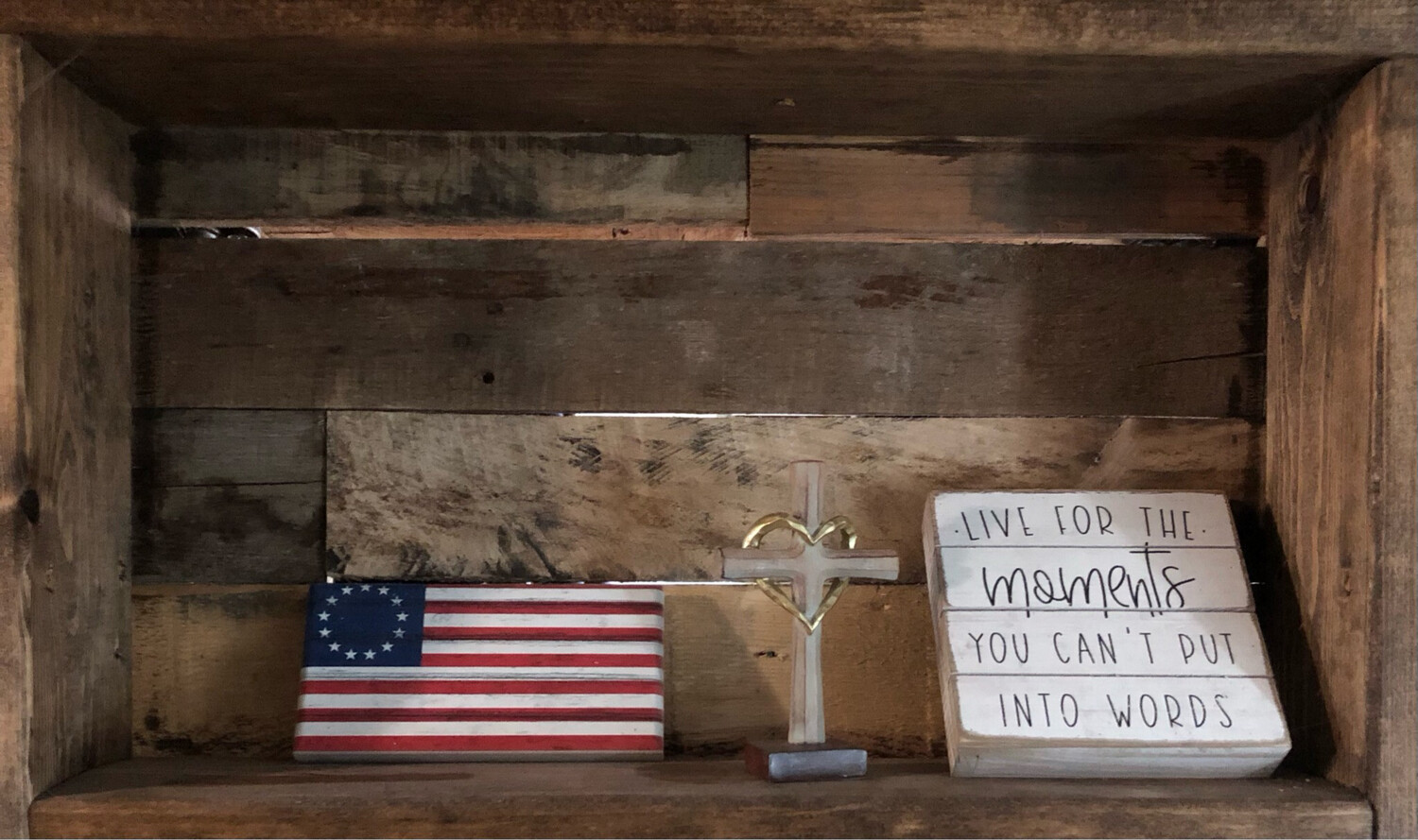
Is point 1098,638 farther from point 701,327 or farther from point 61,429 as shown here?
point 61,429

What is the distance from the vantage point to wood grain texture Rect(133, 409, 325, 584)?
1.28 meters

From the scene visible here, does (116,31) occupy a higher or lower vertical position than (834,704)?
higher

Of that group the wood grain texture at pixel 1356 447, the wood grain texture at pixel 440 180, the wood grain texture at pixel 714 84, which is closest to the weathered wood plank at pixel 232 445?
the wood grain texture at pixel 440 180

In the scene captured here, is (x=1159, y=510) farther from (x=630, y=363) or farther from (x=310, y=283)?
(x=310, y=283)

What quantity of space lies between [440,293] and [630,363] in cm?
24

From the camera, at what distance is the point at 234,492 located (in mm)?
1284

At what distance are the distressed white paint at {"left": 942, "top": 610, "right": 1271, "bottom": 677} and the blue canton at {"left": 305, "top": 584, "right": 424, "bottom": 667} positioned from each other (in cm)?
59

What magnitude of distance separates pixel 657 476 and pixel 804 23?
543mm

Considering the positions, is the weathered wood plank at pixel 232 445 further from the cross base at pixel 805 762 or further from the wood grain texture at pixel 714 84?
the cross base at pixel 805 762

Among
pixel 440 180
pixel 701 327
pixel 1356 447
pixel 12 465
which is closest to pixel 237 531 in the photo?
pixel 12 465

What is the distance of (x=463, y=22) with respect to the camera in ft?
3.33

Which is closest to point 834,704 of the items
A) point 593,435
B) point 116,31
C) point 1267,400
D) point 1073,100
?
point 593,435

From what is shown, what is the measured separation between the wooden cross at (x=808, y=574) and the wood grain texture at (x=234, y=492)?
0.52 meters

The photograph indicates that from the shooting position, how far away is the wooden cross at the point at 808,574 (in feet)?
3.69
